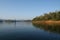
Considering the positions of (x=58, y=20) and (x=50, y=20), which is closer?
(x=58, y=20)

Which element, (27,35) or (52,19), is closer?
(27,35)

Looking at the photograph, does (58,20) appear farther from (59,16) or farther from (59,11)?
(59,11)

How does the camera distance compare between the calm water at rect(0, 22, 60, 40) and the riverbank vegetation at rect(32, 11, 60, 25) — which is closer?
the calm water at rect(0, 22, 60, 40)

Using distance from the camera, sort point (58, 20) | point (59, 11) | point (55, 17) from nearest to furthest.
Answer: point (58, 20) < point (55, 17) < point (59, 11)

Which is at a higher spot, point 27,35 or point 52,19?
point 52,19

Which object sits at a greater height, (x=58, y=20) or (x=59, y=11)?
(x=59, y=11)

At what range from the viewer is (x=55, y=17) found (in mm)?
95562

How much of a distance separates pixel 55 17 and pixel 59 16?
4.28 m

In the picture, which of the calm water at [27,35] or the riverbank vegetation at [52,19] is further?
the riverbank vegetation at [52,19]

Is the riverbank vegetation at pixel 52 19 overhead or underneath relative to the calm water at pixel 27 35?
overhead

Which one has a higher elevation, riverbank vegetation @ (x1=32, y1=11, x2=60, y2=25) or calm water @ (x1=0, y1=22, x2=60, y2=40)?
riverbank vegetation @ (x1=32, y1=11, x2=60, y2=25)

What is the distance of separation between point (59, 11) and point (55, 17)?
10223mm

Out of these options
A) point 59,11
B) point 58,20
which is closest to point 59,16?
point 58,20

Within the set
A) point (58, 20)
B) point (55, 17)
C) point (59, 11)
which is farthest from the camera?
point (59, 11)
